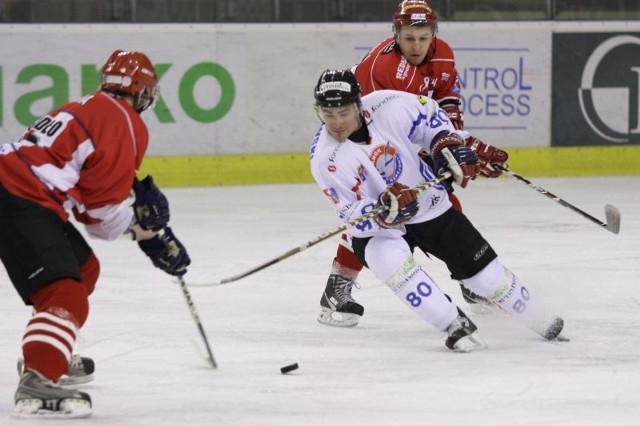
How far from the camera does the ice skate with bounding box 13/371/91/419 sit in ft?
10.3

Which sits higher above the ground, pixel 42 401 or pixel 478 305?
pixel 42 401

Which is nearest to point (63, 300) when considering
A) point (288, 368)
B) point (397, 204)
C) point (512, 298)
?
point (288, 368)

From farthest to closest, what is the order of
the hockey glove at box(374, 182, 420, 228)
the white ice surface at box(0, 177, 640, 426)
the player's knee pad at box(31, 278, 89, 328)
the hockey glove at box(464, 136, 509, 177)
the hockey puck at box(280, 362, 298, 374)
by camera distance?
the hockey glove at box(464, 136, 509, 177), the hockey glove at box(374, 182, 420, 228), the hockey puck at box(280, 362, 298, 374), the white ice surface at box(0, 177, 640, 426), the player's knee pad at box(31, 278, 89, 328)

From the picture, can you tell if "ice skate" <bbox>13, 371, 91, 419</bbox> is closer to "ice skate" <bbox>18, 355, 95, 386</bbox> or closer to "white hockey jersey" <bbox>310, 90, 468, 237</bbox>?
"ice skate" <bbox>18, 355, 95, 386</bbox>

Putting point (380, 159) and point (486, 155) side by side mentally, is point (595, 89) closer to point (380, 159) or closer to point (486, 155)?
point (486, 155)

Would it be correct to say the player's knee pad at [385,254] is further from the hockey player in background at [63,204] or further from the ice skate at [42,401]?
the ice skate at [42,401]

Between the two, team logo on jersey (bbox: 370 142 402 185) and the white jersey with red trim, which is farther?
team logo on jersey (bbox: 370 142 402 185)

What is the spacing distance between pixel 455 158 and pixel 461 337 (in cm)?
52

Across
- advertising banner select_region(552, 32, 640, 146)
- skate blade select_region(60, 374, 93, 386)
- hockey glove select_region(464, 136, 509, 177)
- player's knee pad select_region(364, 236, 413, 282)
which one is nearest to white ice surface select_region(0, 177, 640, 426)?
skate blade select_region(60, 374, 93, 386)

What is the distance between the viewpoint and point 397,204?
3.87 metres

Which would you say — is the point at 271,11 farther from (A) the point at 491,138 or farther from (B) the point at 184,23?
(A) the point at 491,138

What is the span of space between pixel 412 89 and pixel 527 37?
3999 mm

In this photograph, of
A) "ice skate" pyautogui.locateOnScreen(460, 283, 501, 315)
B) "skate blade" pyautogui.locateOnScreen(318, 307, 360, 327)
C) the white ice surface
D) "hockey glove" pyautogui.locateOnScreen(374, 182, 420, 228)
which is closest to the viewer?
the white ice surface

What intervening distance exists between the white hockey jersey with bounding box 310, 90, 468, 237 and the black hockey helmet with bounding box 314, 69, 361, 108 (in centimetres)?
13
